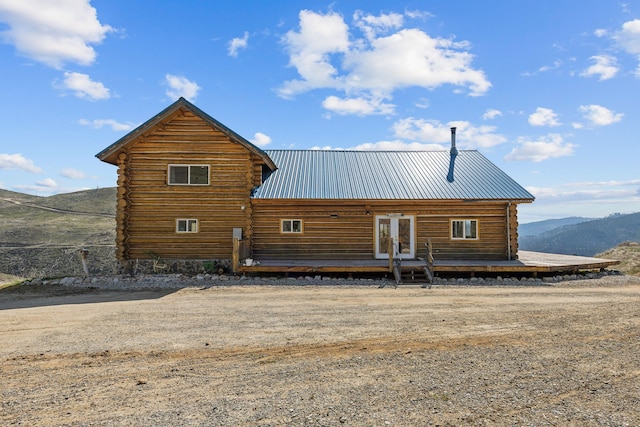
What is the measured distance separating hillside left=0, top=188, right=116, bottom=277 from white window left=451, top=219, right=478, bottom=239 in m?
18.1

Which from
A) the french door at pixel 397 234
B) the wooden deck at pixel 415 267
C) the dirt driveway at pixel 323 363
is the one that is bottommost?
the dirt driveway at pixel 323 363

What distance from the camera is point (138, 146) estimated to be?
17406 millimetres

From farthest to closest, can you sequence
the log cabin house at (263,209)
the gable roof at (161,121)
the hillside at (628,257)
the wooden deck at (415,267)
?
1. the hillside at (628,257)
2. the log cabin house at (263,209)
3. the gable roof at (161,121)
4. the wooden deck at (415,267)

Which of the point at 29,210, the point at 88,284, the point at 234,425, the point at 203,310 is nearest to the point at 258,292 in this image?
the point at 203,310

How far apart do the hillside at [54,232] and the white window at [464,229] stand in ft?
59.2

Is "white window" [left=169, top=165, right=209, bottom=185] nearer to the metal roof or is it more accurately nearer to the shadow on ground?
the metal roof

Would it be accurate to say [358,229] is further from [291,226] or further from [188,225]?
[188,225]

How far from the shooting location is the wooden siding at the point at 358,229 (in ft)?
58.5

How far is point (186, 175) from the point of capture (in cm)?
1755

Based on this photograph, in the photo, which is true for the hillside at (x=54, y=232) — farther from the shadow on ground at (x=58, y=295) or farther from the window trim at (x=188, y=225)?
the window trim at (x=188, y=225)

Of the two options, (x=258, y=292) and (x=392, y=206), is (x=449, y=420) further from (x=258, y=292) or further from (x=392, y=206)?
(x=392, y=206)

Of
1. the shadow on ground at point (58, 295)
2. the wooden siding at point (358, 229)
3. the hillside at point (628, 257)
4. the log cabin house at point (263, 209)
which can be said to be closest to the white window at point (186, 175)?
the log cabin house at point (263, 209)

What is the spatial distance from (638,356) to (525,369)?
2.36 m

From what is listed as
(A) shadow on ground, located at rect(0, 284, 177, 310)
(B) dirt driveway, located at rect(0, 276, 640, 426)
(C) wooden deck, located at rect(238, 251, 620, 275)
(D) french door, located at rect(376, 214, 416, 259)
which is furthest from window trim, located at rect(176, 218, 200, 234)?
(D) french door, located at rect(376, 214, 416, 259)
